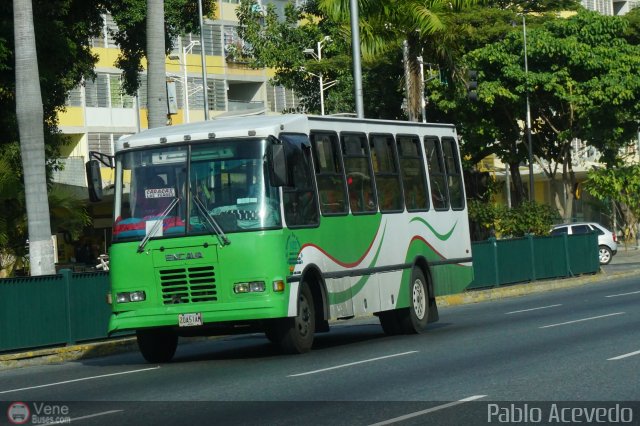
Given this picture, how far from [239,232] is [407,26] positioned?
17816 mm

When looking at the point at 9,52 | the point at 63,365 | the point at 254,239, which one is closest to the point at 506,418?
the point at 254,239

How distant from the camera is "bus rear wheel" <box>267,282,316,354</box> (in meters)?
18.1

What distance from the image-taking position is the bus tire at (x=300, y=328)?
59.3 feet

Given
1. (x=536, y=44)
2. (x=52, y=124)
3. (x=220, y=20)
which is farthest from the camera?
(x=220, y=20)

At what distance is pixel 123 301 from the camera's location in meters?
18.2

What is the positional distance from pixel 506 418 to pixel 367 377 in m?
3.79

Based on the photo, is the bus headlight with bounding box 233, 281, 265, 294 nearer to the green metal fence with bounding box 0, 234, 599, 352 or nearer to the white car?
the green metal fence with bounding box 0, 234, 599, 352

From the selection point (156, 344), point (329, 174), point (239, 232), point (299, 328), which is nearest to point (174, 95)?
point (329, 174)

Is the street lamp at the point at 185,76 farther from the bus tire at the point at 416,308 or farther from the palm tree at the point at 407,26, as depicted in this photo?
the bus tire at the point at 416,308

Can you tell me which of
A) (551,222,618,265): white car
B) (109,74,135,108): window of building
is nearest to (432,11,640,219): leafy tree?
(551,222,618,265): white car

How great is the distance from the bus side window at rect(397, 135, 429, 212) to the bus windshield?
4544 mm

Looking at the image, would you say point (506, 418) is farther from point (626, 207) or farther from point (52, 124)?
point (626, 207)

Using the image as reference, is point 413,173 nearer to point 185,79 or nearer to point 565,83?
point 565,83

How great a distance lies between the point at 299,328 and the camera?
18250mm
